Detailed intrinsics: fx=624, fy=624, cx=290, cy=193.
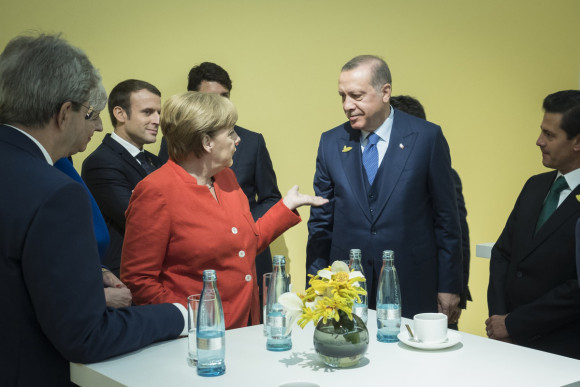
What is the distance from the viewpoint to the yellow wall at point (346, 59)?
11.9 feet

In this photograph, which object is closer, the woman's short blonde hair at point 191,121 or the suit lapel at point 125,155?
the woman's short blonde hair at point 191,121

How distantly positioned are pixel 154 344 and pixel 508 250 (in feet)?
5.56

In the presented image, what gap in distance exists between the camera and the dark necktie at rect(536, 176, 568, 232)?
2.60 metres

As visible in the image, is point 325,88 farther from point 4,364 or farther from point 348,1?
point 4,364

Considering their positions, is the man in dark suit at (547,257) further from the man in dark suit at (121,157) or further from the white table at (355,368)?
the man in dark suit at (121,157)

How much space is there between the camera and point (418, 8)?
4672mm

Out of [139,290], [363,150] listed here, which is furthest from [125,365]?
[363,150]

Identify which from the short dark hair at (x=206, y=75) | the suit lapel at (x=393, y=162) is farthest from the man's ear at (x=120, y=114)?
the suit lapel at (x=393, y=162)

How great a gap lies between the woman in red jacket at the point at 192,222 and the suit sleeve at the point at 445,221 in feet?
3.01

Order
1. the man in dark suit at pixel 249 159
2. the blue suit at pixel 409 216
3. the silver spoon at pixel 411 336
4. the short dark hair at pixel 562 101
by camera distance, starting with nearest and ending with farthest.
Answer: the silver spoon at pixel 411 336
the short dark hair at pixel 562 101
the blue suit at pixel 409 216
the man in dark suit at pixel 249 159

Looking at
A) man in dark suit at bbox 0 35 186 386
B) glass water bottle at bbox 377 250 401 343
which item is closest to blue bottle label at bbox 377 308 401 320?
glass water bottle at bbox 377 250 401 343

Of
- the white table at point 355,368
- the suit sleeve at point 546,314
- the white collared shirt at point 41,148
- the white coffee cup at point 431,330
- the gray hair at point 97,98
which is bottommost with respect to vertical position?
the suit sleeve at point 546,314

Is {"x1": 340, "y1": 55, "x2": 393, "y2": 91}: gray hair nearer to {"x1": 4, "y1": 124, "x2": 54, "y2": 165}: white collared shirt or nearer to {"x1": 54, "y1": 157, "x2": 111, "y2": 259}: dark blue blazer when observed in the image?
{"x1": 54, "y1": 157, "x2": 111, "y2": 259}: dark blue blazer

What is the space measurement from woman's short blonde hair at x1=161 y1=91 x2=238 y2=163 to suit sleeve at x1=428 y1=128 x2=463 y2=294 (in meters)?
1.05
